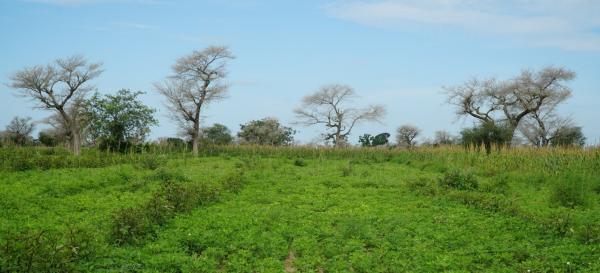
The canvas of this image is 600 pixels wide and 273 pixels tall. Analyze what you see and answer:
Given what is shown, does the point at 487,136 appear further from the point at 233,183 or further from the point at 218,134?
the point at 218,134

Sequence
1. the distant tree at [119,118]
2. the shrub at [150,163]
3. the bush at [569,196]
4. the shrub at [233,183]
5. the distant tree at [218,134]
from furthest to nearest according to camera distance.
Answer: the distant tree at [218,134] → the distant tree at [119,118] → the shrub at [150,163] → the shrub at [233,183] → the bush at [569,196]

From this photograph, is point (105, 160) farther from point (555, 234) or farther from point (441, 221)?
point (555, 234)

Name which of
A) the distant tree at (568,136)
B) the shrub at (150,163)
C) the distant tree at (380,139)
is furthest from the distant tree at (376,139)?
the shrub at (150,163)

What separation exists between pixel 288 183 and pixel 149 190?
15.0 feet

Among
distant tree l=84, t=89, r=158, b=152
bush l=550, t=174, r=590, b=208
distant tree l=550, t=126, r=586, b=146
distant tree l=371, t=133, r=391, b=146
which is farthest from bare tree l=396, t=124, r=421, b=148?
bush l=550, t=174, r=590, b=208

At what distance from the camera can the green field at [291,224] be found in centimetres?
749

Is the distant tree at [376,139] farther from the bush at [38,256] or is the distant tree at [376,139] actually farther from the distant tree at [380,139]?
the bush at [38,256]

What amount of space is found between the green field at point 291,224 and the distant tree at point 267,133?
4051 centimetres

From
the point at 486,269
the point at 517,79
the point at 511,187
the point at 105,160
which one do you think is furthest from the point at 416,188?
the point at 517,79

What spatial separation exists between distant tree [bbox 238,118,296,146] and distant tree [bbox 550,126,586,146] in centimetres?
2726

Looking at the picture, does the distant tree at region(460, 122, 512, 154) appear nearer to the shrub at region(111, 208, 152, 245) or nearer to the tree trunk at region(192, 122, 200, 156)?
the tree trunk at region(192, 122, 200, 156)

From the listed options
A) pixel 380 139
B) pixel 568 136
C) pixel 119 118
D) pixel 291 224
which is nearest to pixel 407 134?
pixel 380 139

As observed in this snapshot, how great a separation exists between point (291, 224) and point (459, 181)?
7090 mm

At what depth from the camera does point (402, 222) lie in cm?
1016
